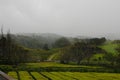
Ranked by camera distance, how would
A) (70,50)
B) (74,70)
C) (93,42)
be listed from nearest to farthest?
(74,70)
(70,50)
(93,42)

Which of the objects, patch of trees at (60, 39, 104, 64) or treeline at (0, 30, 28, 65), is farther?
patch of trees at (60, 39, 104, 64)

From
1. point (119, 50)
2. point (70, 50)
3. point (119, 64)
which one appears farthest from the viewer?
point (119, 50)

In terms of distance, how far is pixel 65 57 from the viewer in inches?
4761

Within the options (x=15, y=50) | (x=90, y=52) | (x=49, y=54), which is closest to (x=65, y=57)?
(x=90, y=52)

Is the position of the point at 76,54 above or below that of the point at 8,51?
below

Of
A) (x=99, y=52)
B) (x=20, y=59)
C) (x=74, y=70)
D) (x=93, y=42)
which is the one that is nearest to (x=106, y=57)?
(x=99, y=52)

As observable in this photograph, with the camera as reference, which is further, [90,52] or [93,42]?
[93,42]

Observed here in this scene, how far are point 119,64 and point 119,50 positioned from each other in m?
32.9

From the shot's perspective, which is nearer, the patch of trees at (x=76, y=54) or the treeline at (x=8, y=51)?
the treeline at (x=8, y=51)

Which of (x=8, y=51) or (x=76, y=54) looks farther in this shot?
(x=76, y=54)

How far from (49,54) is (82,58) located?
3464 centimetres

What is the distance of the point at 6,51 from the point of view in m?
108

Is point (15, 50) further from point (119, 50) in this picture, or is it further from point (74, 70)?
point (119, 50)

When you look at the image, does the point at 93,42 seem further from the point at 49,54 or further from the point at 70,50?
the point at 70,50
